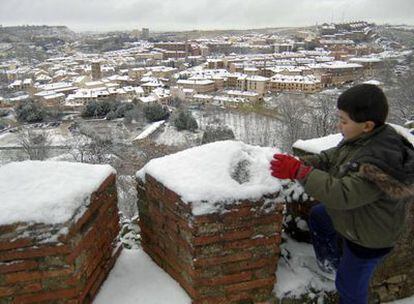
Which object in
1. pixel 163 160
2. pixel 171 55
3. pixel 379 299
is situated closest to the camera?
pixel 163 160

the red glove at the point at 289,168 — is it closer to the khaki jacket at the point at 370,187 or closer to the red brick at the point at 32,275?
the khaki jacket at the point at 370,187

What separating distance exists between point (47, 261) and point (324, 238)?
6.19ft

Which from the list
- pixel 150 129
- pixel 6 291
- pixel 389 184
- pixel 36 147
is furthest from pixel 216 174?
pixel 150 129

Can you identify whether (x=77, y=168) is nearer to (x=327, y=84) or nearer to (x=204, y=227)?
(x=204, y=227)

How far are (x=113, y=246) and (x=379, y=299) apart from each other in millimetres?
2137

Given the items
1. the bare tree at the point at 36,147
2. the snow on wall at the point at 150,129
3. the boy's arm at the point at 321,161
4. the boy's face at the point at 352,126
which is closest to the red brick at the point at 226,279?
the boy's arm at the point at 321,161

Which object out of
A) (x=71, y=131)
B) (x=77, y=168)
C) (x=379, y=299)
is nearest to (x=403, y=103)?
(x=379, y=299)

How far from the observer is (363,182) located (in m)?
2.10

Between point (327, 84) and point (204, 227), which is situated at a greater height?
point (204, 227)

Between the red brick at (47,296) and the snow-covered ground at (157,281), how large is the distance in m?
0.33

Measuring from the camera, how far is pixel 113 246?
3.07 meters

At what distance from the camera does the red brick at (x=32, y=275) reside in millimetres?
2254

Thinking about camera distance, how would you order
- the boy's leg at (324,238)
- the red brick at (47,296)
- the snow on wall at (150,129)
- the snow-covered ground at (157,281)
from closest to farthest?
the red brick at (47,296) < the snow-covered ground at (157,281) < the boy's leg at (324,238) < the snow on wall at (150,129)

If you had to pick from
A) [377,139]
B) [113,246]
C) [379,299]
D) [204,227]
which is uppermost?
[377,139]
